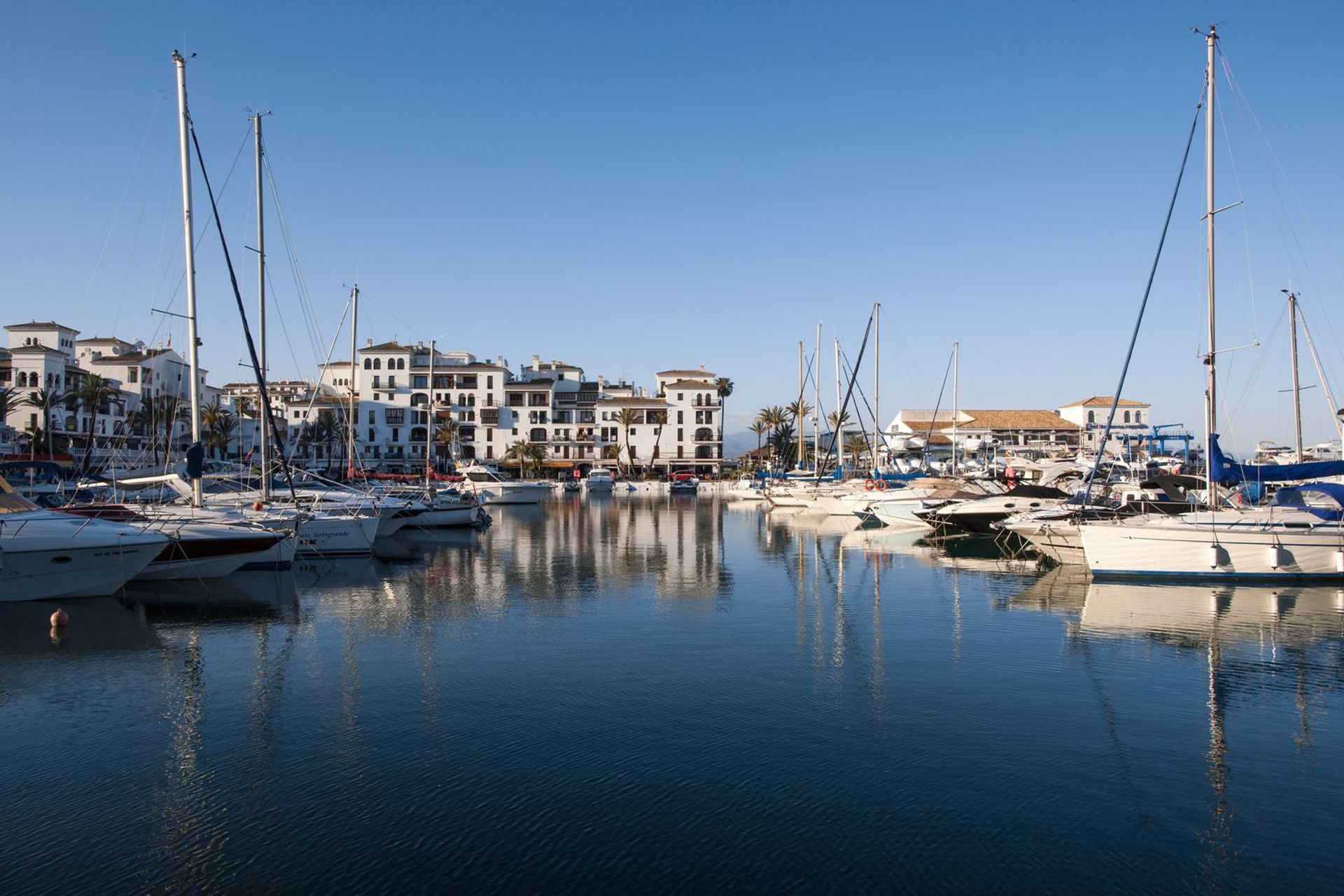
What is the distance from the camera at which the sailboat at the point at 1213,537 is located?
2433 cm

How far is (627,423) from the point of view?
11631cm

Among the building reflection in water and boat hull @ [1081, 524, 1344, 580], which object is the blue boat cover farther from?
the building reflection in water

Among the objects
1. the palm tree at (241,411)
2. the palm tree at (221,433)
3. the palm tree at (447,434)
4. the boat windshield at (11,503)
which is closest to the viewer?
the boat windshield at (11,503)

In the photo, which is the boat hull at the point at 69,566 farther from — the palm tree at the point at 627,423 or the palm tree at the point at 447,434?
the palm tree at the point at 627,423

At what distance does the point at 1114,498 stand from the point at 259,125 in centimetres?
3894

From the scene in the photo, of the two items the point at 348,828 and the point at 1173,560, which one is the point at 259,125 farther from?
the point at 1173,560

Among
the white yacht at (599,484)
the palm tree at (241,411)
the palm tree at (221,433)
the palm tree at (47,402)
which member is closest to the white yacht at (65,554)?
the palm tree at (47,402)

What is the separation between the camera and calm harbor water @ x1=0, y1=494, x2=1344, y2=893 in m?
8.47

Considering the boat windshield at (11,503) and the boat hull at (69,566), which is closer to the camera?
the boat hull at (69,566)

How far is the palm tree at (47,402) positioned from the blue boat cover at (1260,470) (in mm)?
71309

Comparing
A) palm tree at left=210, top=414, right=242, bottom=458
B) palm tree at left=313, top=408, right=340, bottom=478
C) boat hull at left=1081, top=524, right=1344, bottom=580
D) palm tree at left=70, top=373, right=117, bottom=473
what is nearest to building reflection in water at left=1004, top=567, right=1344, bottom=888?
boat hull at left=1081, top=524, right=1344, bottom=580

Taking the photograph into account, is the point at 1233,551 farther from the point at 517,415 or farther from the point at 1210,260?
the point at 517,415

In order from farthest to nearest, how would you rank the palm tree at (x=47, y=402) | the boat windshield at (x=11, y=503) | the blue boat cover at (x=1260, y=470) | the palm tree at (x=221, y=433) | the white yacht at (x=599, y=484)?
the white yacht at (x=599, y=484) < the palm tree at (x=221, y=433) < the palm tree at (x=47, y=402) < the blue boat cover at (x=1260, y=470) < the boat windshield at (x=11, y=503)

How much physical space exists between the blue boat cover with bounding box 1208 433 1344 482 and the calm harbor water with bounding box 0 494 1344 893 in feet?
15.3
